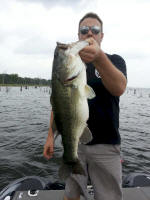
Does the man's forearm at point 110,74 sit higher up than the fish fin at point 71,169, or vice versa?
the man's forearm at point 110,74

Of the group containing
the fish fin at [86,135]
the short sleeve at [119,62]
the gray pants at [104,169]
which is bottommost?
the gray pants at [104,169]

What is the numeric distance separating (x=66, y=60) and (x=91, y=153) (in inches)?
63.1

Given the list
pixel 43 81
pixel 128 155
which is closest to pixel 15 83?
pixel 43 81

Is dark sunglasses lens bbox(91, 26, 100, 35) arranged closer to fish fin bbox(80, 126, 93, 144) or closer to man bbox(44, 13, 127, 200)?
man bbox(44, 13, 127, 200)

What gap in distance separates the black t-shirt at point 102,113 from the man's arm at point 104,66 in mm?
416

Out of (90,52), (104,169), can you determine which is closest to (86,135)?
(104,169)

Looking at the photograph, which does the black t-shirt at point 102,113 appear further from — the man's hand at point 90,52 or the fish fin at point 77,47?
the fish fin at point 77,47

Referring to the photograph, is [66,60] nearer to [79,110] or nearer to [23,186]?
[79,110]

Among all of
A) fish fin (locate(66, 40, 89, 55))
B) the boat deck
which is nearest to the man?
fish fin (locate(66, 40, 89, 55))

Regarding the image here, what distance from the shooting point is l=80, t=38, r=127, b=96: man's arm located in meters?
2.32

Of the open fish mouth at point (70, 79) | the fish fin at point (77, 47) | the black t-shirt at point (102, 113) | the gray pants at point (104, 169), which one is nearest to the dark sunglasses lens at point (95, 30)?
the black t-shirt at point (102, 113)

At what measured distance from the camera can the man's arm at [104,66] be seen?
7.60ft

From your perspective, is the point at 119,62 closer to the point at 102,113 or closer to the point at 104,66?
the point at 104,66

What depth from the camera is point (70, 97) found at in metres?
2.49
